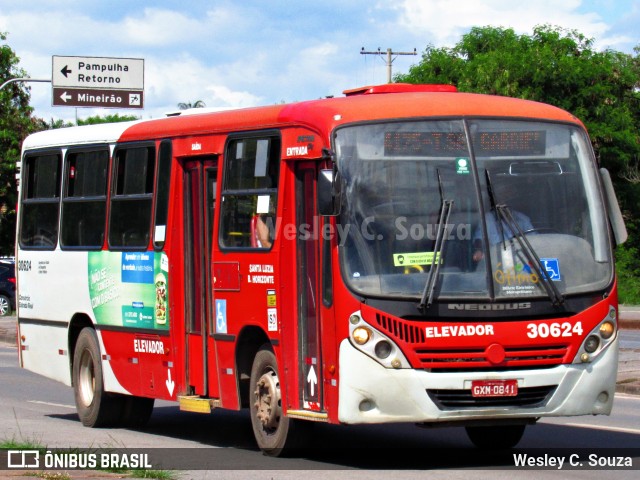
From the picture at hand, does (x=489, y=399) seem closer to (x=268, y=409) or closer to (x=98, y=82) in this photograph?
(x=268, y=409)

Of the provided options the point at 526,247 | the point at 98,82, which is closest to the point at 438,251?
the point at 526,247

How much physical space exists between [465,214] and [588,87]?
4436 centimetres

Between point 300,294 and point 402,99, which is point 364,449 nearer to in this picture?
point 300,294

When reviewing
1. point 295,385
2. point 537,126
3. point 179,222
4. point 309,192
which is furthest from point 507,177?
point 179,222

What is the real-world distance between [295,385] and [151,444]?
2415mm

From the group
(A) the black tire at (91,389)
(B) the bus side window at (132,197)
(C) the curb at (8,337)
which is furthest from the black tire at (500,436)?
(C) the curb at (8,337)

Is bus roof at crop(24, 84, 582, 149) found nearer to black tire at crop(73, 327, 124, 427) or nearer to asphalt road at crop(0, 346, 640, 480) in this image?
asphalt road at crop(0, 346, 640, 480)

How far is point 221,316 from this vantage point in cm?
1237

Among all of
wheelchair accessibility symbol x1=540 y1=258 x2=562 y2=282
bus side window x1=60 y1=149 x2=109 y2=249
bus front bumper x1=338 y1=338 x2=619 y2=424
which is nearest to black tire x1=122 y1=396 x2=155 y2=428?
bus side window x1=60 y1=149 x2=109 y2=249

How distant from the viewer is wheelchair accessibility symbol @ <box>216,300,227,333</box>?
484 inches

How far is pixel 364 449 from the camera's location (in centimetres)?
1220

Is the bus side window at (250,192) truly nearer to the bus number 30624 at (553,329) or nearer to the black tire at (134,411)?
the bus number 30624 at (553,329)

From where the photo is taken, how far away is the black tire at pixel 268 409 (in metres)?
11.4

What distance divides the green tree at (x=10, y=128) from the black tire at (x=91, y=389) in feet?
106
